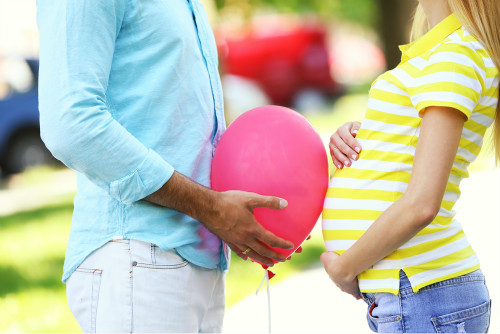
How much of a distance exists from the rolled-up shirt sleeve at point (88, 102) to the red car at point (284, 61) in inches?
489

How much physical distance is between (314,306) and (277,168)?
278cm

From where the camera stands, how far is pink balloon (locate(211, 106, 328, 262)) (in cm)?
207

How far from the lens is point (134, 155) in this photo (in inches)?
74.8

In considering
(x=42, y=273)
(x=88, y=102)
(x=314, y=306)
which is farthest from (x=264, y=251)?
(x=42, y=273)

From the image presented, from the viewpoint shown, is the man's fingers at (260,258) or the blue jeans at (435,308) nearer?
the blue jeans at (435,308)

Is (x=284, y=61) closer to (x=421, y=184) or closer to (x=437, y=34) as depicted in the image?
(x=437, y=34)

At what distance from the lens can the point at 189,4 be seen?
7.16ft

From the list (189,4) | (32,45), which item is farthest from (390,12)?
(189,4)

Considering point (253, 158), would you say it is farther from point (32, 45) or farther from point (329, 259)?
point (32, 45)

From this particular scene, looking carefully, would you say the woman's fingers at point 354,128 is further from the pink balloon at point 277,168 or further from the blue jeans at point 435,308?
the blue jeans at point 435,308

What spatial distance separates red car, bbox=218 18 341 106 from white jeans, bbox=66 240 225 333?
12388mm

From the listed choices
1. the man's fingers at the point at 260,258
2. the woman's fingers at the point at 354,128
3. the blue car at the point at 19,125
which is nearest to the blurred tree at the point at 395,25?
the blue car at the point at 19,125

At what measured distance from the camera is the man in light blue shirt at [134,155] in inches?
72.8

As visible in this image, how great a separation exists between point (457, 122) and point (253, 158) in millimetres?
607
